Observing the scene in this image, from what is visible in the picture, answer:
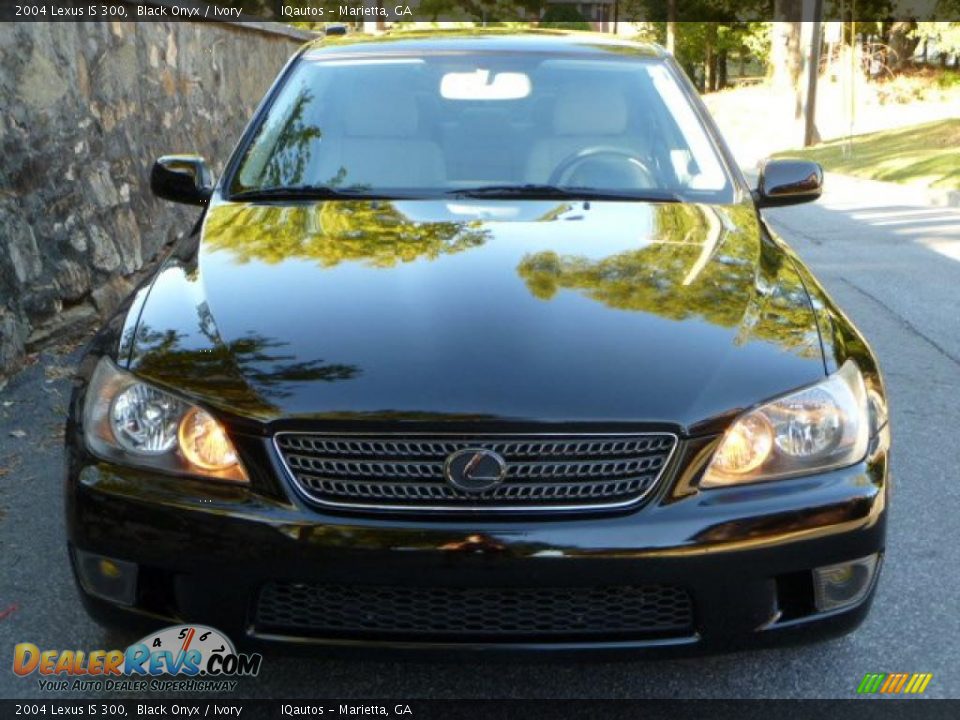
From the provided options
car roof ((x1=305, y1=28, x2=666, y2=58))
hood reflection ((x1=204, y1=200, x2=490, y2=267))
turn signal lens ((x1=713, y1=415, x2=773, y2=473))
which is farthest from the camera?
car roof ((x1=305, y1=28, x2=666, y2=58))

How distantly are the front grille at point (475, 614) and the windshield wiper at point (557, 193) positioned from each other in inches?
63.8

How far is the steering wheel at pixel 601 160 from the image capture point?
406 centimetres

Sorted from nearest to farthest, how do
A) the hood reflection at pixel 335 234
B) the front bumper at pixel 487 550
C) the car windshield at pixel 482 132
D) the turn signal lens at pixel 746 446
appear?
the front bumper at pixel 487 550 < the turn signal lens at pixel 746 446 < the hood reflection at pixel 335 234 < the car windshield at pixel 482 132

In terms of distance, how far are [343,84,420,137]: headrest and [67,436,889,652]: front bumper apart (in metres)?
1.86

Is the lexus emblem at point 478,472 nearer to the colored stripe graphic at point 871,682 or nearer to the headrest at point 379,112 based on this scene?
the colored stripe graphic at point 871,682

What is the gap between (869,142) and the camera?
2495 centimetres

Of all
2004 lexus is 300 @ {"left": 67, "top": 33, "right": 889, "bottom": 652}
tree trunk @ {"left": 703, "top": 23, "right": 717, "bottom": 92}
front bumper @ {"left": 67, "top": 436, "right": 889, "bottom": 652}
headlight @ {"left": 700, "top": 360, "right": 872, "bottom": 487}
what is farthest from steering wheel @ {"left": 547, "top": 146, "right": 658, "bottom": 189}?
tree trunk @ {"left": 703, "top": 23, "right": 717, "bottom": 92}

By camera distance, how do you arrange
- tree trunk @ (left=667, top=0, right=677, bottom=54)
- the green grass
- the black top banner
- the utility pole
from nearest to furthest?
the black top banner, the green grass, the utility pole, tree trunk @ (left=667, top=0, right=677, bottom=54)

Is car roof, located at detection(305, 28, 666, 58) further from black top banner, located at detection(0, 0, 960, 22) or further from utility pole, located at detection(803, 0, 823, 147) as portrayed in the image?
utility pole, located at detection(803, 0, 823, 147)

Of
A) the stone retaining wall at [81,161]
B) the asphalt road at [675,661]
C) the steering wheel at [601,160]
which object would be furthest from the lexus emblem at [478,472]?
the stone retaining wall at [81,161]

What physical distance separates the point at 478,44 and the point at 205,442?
242 centimetres

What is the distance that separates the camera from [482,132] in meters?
4.21

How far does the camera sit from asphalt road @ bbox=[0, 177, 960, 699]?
3002 mm

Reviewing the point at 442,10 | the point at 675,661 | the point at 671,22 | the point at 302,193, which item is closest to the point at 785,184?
the point at 302,193
